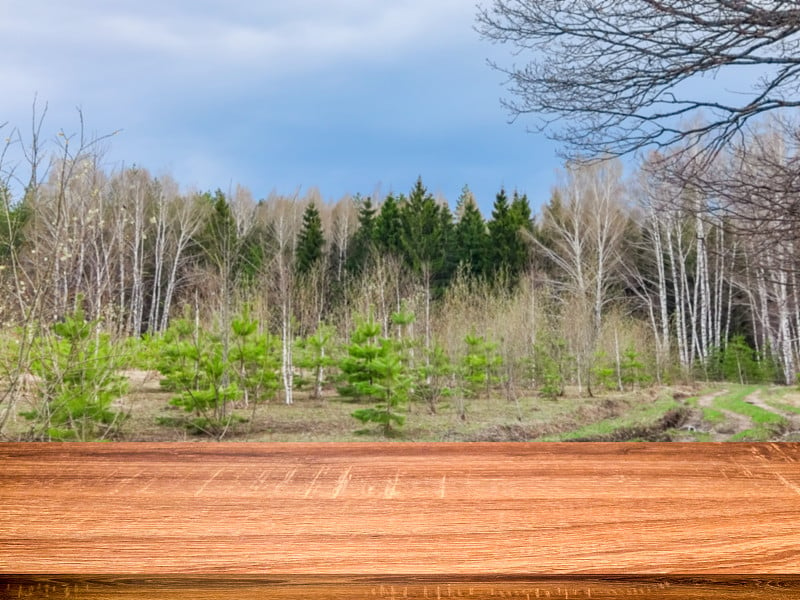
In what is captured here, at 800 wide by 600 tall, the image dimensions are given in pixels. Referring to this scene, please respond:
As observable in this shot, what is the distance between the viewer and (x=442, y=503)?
25.6 inches

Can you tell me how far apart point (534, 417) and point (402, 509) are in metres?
2.13

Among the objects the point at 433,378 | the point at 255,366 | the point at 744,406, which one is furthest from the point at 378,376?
the point at 744,406

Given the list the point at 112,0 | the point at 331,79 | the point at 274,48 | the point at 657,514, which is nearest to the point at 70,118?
the point at 112,0

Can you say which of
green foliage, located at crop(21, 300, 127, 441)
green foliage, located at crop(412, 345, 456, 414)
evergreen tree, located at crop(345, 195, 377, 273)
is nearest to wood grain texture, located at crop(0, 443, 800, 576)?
evergreen tree, located at crop(345, 195, 377, 273)

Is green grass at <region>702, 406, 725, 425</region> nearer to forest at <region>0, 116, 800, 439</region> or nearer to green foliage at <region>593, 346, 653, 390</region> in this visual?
forest at <region>0, 116, 800, 439</region>

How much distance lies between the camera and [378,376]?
2723mm

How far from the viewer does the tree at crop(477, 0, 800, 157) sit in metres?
2.53

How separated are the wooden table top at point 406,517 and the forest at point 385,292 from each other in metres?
1.69

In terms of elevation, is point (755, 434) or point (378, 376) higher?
point (378, 376)

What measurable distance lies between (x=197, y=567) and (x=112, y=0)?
200cm

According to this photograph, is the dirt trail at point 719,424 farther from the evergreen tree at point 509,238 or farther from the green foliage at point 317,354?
the green foliage at point 317,354

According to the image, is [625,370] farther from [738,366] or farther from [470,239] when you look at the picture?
[470,239]

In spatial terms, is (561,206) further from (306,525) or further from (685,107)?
(306,525)

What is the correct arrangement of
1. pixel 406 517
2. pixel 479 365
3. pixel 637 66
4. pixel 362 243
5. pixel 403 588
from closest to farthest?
pixel 403 588 → pixel 406 517 → pixel 362 243 → pixel 637 66 → pixel 479 365
